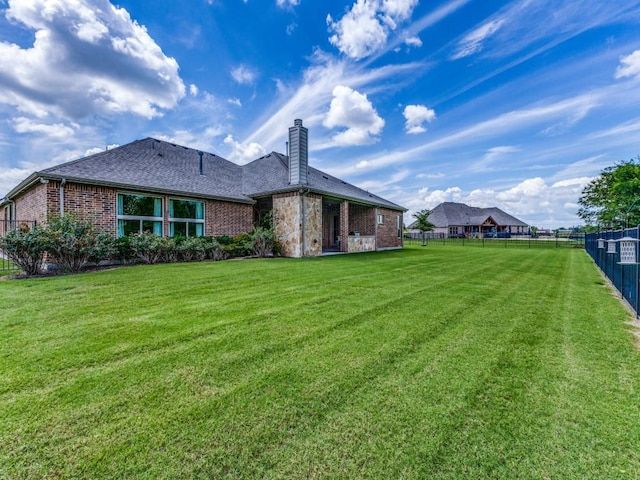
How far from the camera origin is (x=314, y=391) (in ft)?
7.97

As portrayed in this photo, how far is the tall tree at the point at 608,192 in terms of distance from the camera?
1823 cm

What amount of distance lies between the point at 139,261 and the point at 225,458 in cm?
1077

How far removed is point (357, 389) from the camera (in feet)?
8.13

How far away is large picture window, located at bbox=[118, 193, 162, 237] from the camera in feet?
35.4

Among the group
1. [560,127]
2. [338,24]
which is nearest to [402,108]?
[338,24]

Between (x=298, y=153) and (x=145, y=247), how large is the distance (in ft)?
25.7

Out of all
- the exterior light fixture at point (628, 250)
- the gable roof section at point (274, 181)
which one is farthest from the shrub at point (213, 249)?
the exterior light fixture at point (628, 250)

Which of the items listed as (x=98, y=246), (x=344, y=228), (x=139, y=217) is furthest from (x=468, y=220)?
(x=98, y=246)

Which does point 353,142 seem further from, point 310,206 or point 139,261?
point 139,261

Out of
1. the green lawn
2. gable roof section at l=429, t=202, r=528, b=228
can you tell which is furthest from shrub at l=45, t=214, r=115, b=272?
gable roof section at l=429, t=202, r=528, b=228

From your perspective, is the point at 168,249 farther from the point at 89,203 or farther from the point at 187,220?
the point at 89,203

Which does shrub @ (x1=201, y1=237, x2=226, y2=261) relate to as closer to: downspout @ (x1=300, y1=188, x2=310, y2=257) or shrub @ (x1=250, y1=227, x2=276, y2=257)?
shrub @ (x1=250, y1=227, x2=276, y2=257)

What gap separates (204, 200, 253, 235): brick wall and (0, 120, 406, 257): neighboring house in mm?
47

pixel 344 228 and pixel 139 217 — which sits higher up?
pixel 139 217
